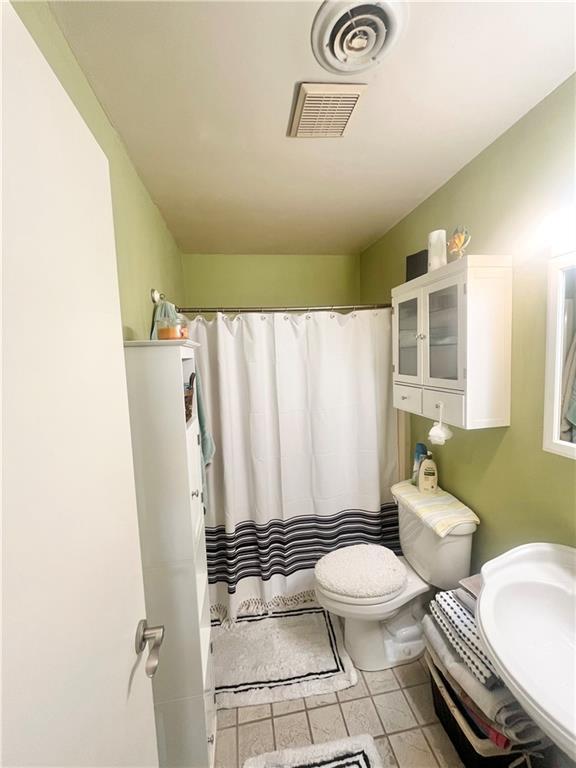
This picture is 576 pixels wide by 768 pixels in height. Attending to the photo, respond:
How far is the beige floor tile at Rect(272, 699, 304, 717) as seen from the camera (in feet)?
4.60

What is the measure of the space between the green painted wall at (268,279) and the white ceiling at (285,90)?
0.78m

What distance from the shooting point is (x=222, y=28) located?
2.59ft

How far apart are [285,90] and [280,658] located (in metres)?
2.37

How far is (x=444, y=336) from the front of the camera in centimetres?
137

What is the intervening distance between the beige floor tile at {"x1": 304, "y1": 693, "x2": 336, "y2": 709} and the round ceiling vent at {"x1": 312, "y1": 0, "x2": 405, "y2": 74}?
7.68 feet

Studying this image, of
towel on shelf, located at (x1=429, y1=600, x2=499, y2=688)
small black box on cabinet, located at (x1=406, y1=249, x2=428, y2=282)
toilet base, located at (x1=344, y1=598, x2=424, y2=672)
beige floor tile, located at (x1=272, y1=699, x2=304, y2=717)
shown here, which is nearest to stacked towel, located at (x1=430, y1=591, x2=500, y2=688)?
towel on shelf, located at (x1=429, y1=600, x2=499, y2=688)

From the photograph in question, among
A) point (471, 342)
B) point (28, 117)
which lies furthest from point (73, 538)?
point (471, 342)

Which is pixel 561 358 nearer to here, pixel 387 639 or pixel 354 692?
pixel 387 639

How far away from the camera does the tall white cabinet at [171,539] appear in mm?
1016

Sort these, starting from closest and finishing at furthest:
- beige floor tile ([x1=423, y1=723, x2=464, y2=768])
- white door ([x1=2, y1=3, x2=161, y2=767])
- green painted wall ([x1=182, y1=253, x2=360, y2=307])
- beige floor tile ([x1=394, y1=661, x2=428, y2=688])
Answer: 1. white door ([x1=2, y1=3, x2=161, y2=767])
2. beige floor tile ([x1=423, y1=723, x2=464, y2=768])
3. beige floor tile ([x1=394, y1=661, x2=428, y2=688])
4. green painted wall ([x1=182, y1=253, x2=360, y2=307])

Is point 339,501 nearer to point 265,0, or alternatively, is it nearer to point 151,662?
point 151,662

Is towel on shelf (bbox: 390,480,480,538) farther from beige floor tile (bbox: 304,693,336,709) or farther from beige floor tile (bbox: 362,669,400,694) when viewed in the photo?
beige floor tile (bbox: 304,693,336,709)

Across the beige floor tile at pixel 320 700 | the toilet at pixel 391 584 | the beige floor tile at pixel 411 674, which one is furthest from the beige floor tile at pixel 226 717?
the beige floor tile at pixel 411 674

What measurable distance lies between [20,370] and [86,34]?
951mm
